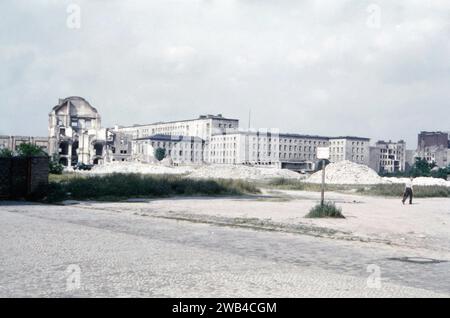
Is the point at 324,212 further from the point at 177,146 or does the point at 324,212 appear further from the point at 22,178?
the point at 177,146

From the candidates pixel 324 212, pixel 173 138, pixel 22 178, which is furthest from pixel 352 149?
pixel 324 212

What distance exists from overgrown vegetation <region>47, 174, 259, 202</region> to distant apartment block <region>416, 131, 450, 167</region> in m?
150

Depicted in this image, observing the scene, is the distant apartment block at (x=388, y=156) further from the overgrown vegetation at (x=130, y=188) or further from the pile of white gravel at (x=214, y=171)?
the overgrown vegetation at (x=130, y=188)

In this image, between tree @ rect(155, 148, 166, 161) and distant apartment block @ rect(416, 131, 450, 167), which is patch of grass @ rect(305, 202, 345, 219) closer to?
tree @ rect(155, 148, 166, 161)

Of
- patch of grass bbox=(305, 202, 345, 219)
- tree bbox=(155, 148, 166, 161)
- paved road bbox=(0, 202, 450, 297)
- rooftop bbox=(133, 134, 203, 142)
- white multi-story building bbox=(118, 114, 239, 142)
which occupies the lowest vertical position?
paved road bbox=(0, 202, 450, 297)

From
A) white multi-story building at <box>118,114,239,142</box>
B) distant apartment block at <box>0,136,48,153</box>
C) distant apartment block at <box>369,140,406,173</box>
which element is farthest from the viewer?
distant apartment block at <box>369,140,406,173</box>

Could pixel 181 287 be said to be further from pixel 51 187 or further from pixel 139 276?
pixel 51 187

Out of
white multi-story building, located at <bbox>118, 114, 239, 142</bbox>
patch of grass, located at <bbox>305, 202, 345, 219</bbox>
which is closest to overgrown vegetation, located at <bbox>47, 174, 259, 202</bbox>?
patch of grass, located at <bbox>305, 202, 345, 219</bbox>

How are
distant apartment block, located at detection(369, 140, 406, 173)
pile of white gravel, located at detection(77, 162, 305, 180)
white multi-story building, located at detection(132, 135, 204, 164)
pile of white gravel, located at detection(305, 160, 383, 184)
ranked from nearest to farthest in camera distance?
pile of white gravel, located at detection(305, 160, 383, 184)
pile of white gravel, located at detection(77, 162, 305, 180)
white multi-story building, located at detection(132, 135, 204, 164)
distant apartment block, located at detection(369, 140, 406, 173)

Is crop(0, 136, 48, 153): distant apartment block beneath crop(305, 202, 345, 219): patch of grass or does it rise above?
above

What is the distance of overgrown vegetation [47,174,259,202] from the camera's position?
92.8ft

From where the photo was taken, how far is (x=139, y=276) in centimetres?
764
